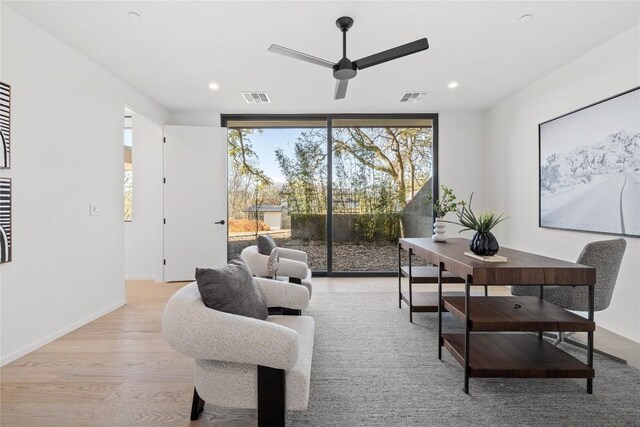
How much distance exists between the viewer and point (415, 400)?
1.83 metres

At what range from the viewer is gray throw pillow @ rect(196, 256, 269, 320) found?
4.89 feet

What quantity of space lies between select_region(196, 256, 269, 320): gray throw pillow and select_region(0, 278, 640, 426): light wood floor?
2.06 feet

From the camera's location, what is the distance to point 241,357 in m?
1.33

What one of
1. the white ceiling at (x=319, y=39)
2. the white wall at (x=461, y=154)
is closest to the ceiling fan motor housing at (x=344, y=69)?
the white ceiling at (x=319, y=39)

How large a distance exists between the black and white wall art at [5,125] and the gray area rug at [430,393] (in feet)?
8.73

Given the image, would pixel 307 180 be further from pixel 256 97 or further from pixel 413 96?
pixel 413 96

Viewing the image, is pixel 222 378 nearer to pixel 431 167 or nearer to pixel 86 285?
pixel 86 285

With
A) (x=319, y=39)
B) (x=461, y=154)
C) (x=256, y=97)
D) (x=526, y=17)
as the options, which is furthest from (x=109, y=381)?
(x=461, y=154)

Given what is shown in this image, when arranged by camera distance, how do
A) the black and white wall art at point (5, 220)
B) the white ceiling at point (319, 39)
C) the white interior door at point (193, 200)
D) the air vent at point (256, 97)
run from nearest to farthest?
the black and white wall art at point (5, 220), the white ceiling at point (319, 39), the air vent at point (256, 97), the white interior door at point (193, 200)

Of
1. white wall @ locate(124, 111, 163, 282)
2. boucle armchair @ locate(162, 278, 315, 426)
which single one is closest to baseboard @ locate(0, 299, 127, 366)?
white wall @ locate(124, 111, 163, 282)

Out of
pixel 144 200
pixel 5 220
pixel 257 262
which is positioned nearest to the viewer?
pixel 5 220

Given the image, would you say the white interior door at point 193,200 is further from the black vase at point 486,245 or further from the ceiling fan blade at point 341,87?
the black vase at point 486,245

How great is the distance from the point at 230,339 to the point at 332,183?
12.6 feet

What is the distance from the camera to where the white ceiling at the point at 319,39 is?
238cm
